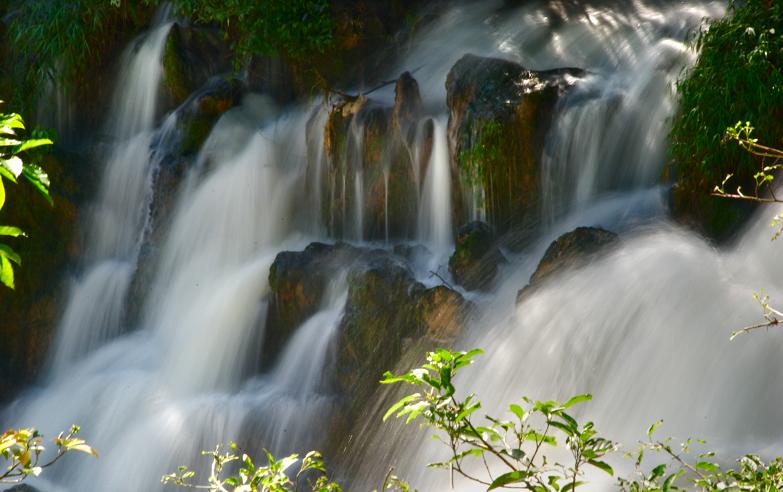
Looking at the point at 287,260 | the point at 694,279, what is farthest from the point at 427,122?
the point at 694,279

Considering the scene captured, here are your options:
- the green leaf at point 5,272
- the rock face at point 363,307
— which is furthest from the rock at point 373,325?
the green leaf at point 5,272

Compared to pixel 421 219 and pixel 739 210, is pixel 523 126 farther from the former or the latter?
pixel 739 210

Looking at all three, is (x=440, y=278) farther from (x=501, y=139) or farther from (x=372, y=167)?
(x=372, y=167)

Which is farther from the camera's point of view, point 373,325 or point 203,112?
point 203,112

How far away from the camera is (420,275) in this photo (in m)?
7.23

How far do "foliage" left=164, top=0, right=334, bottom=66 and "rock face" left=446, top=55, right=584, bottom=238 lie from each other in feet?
9.23

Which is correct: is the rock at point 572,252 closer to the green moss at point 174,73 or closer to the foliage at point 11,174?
the foliage at point 11,174

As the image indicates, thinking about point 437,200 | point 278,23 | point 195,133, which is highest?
point 278,23

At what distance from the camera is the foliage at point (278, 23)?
9.71m

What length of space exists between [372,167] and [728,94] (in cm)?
312

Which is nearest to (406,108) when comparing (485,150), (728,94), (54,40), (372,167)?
(372,167)

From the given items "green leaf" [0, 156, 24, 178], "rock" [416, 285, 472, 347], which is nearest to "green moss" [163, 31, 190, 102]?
"rock" [416, 285, 472, 347]

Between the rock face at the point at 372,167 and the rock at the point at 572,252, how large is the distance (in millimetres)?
2012

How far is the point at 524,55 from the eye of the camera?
916cm
